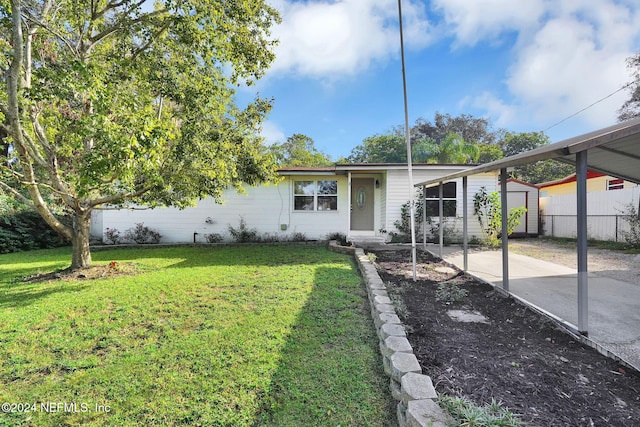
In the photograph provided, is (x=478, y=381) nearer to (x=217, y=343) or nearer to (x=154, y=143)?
(x=217, y=343)

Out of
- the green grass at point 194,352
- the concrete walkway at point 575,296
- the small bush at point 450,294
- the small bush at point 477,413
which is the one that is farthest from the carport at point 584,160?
the green grass at point 194,352

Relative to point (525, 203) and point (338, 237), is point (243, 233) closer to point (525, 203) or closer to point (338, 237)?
point (338, 237)

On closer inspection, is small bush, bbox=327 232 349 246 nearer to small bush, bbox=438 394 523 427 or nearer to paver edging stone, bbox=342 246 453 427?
paver edging stone, bbox=342 246 453 427

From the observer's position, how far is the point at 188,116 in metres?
6.37

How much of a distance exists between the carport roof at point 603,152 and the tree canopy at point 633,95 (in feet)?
47.0

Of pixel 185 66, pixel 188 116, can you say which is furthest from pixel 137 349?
pixel 185 66

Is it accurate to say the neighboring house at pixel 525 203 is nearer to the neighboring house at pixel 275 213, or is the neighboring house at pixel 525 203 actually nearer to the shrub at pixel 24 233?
the neighboring house at pixel 275 213

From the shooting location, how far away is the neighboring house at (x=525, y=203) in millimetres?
13914

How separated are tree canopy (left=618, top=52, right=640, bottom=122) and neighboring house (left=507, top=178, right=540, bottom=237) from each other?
281 inches

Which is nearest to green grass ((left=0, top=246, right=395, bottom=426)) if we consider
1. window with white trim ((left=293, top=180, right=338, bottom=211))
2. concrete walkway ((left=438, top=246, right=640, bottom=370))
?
concrete walkway ((left=438, top=246, right=640, bottom=370))

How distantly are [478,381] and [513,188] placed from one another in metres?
14.3

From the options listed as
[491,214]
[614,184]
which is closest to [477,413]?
[491,214]

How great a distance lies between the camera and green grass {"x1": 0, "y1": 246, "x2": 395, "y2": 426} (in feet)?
7.38

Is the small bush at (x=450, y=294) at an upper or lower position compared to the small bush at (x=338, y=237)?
lower
